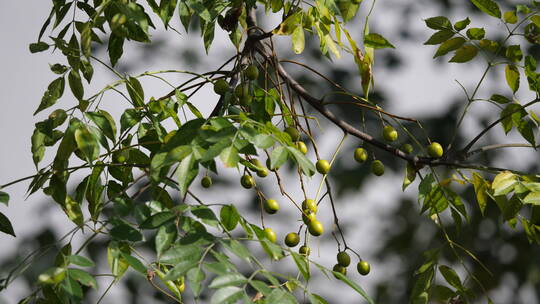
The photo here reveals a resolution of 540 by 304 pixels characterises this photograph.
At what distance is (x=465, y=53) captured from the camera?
51.5 inches

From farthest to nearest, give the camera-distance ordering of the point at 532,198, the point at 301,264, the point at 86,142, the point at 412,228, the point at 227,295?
the point at 412,228 < the point at 532,198 < the point at 86,142 < the point at 301,264 < the point at 227,295

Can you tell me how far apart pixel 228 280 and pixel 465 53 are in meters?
0.70

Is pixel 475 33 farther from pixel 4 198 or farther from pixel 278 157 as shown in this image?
pixel 4 198

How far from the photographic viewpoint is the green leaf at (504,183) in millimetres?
1130

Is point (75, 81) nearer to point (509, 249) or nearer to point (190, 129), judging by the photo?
point (190, 129)

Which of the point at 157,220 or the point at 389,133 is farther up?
the point at 157,220

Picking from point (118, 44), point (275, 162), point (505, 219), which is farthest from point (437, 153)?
point (118, 44)

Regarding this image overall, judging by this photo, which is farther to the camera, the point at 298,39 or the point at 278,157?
the point at 298,39

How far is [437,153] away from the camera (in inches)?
48.4

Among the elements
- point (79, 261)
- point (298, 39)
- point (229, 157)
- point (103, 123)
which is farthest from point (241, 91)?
point (79, 261)

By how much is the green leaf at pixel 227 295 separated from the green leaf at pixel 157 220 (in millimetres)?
130

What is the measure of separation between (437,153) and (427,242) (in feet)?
9.19

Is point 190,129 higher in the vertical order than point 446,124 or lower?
higher

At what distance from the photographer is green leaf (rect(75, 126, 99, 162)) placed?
994 mm
